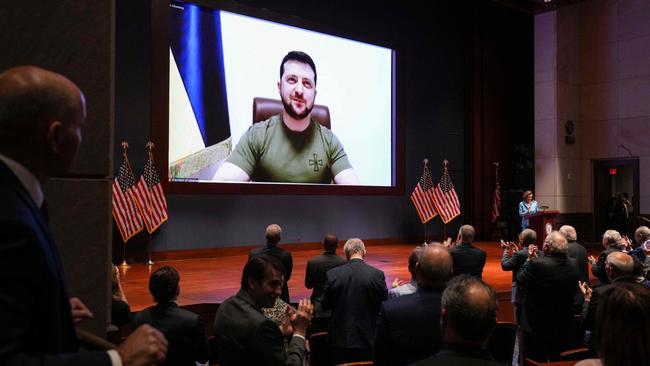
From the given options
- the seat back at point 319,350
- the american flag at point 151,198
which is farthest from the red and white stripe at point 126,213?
the seat back at point 319,350

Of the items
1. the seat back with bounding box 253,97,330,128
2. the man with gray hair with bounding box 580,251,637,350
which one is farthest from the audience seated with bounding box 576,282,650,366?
the seat back with bounding box 253,97,330,128

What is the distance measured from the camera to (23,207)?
1.00 m

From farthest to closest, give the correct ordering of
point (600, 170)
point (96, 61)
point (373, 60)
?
point (600, 170), point (373, 60), point (96, 61)

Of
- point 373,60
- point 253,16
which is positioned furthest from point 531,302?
point 373,60

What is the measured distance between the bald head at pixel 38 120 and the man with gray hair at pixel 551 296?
3.79m

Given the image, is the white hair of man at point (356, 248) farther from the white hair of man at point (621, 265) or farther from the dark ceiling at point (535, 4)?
the dark ceiling at point (535, 4)

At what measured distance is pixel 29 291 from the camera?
3.14ft

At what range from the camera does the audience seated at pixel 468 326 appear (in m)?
1.60

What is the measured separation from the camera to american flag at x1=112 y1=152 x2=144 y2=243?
7891mm

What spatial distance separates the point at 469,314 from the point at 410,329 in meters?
0.83

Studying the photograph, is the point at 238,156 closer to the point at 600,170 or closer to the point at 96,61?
the point at 96,61

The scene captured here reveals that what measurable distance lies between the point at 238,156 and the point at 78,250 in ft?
26.1

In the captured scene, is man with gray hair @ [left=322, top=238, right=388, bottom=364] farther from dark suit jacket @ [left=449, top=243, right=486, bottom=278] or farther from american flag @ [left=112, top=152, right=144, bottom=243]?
american flag @ [left=112, top=152, right=144, bottom=243]

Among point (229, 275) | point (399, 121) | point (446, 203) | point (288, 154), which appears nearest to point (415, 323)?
point (229, 275)
